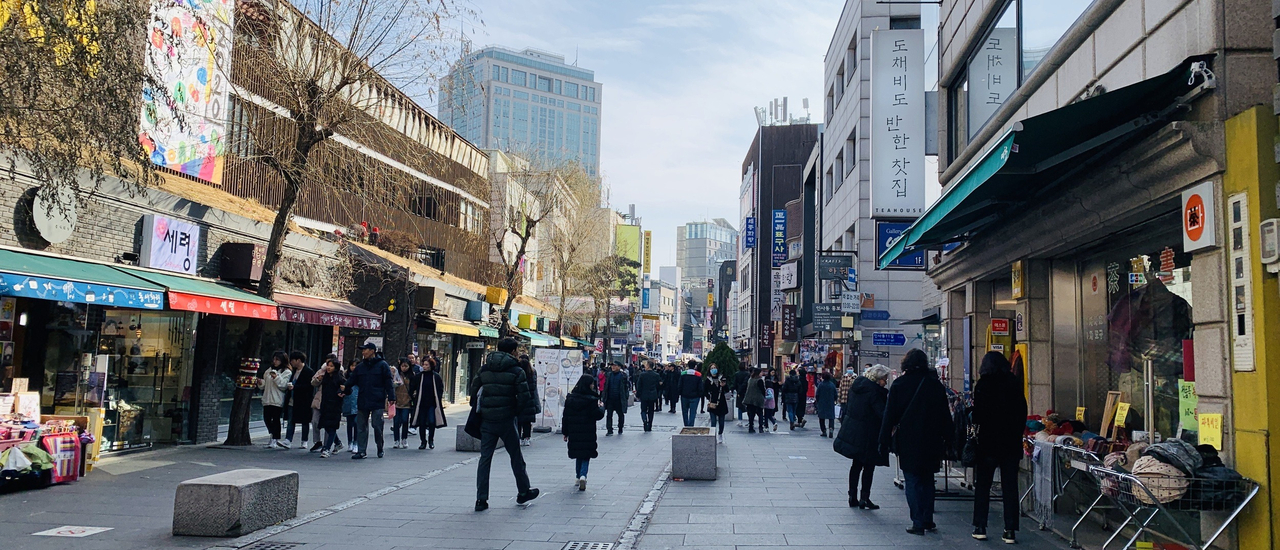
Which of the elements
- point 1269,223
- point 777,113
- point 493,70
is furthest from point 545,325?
point 493,70

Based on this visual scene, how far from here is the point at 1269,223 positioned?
5.61m

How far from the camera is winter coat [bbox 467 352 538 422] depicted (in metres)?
9.38

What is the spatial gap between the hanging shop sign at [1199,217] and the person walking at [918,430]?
267cm

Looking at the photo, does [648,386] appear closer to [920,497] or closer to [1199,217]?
[920,497]

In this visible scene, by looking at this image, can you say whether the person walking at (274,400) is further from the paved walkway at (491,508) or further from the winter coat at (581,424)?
the winter coat at (581,424)

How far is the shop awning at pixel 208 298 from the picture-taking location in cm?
1241

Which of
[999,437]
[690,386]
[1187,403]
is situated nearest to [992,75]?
[999,437]

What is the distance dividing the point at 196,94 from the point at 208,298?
14.0 feet

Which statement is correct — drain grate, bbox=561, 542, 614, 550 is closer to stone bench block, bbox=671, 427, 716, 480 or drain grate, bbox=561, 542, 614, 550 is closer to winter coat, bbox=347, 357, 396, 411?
stone bench block, bbox=671, 427, 716, 480

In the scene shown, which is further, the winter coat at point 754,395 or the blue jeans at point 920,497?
the winter coat at point 754,395

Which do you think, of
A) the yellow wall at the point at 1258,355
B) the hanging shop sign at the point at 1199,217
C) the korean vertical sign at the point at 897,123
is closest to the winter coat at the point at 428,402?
the korean vertical sign at the point at 897,123

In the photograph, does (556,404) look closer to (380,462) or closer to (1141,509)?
(380,462)

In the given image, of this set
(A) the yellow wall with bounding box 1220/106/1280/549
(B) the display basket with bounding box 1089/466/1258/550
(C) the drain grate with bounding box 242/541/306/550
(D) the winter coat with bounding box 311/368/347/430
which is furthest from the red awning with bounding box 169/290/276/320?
(A) the yellow wall with bounding box 1220/106/1280/549

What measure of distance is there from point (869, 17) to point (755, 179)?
42196 millimetres
